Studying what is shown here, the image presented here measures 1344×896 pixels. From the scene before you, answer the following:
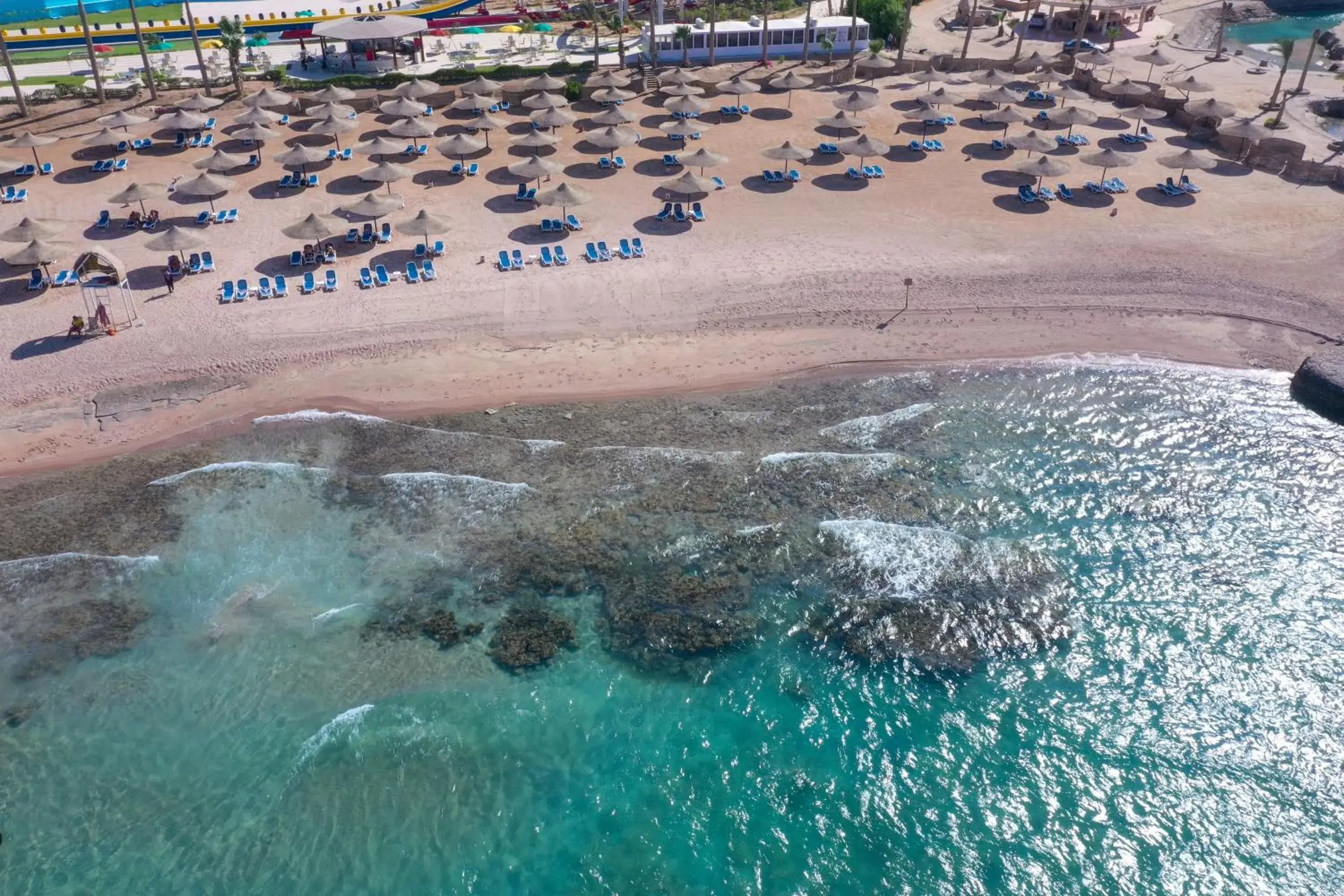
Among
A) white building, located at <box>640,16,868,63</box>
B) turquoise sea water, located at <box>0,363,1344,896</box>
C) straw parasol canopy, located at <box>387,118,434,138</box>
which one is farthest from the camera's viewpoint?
white building, located at <box>640,16,868,63</box>

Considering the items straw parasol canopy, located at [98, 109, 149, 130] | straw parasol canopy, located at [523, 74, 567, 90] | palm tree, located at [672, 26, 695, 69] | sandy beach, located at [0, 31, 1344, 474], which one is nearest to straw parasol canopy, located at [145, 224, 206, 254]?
sandy beach, located at [0, 31, 1344, 474]

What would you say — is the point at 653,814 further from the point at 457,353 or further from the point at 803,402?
the point at 457,353

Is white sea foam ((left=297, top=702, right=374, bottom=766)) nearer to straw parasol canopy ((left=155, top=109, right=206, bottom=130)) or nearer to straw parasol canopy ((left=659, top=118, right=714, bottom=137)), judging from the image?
straw parasol canopy ((left=659, top=118, right=714, bottom=137))

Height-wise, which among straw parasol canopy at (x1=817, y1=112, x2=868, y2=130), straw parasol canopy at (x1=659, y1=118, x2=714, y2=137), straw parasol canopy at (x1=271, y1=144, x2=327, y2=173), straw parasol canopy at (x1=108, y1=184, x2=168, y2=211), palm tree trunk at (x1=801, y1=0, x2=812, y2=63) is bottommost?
straw parasol canopy at (x1=108, y1=184, x2=168, y2=211)

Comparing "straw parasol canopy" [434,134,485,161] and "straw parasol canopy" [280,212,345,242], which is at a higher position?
"straw parasol canopy" [434,134,485,161]

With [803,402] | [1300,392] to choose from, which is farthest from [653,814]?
[1300,392]

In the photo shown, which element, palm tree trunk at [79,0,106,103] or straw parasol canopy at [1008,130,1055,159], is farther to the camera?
palm tree trunk at [79,0,106,103]

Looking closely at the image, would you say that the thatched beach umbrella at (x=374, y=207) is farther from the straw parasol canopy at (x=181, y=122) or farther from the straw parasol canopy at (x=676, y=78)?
the straw parasol canopy at (x=676, y=78)
